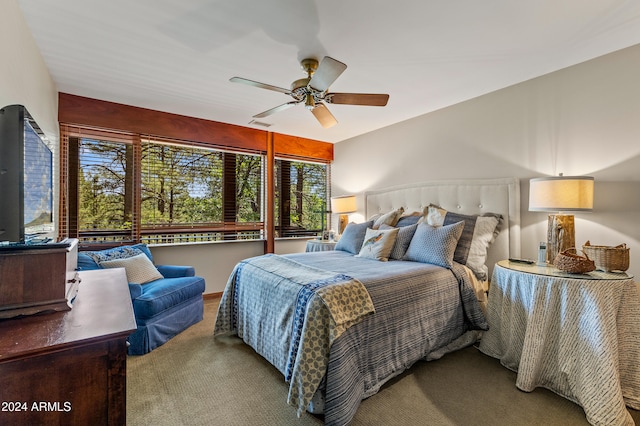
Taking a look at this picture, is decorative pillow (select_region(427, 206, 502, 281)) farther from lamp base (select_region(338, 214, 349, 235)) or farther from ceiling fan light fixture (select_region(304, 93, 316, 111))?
lamp base (select_region(338, 214, 349, 235))

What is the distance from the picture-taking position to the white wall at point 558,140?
2299 millimetres

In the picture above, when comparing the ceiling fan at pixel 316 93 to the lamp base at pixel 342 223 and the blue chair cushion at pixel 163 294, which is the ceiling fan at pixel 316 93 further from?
the lamp base at pixel 342 223

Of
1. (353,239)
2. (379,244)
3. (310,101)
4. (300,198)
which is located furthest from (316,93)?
(300,198)

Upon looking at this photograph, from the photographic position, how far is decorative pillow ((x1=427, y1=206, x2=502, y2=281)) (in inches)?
110

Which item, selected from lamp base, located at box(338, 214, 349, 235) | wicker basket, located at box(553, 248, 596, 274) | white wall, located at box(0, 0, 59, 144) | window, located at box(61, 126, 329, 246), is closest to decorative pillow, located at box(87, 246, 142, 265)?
window, located at box(61, 126, 329, 246)

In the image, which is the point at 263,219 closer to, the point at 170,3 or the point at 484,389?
the point at 170,3

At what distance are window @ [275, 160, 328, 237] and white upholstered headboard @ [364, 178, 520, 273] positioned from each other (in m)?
1.65

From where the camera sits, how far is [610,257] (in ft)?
6.68

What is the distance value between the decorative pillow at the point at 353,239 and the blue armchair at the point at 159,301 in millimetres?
1612

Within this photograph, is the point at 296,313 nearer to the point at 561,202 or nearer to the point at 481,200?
the point at 561,202

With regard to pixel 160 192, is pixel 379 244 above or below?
below

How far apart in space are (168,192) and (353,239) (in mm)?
2410

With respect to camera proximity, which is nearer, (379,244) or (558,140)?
(558,140)

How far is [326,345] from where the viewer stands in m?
1.77
